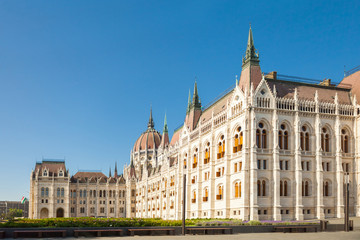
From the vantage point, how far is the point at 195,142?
8700 centimetres

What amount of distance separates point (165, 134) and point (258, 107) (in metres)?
80.2

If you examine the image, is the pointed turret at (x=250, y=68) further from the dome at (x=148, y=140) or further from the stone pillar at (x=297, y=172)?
the dome at (x=148, y=140)

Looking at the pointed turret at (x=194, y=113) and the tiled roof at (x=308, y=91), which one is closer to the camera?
the tiled roof at (x=308, y=91)

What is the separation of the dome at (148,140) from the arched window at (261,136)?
8638 centimetres

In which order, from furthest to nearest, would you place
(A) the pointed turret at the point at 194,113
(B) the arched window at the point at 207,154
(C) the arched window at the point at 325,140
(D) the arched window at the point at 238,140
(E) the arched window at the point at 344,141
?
(A) the pointed turret at the point at 194,113
(B) the arched window at the point at 207,154
(E) the arched window at the point at 344,141
(C) the arched window at the point at 325,140
(D) the arched window at the point at 238,140

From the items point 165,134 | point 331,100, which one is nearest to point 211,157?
point 331,100

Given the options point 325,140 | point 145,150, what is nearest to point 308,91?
point 325,140

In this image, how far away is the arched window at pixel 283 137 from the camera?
6644 cm

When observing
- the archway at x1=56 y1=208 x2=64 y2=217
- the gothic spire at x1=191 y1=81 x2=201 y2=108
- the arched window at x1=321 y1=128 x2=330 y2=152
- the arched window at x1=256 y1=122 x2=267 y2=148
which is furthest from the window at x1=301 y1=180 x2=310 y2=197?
the archway at x1=56 y1=208 x2=64 y2=217

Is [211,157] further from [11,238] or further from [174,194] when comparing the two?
[11,238]

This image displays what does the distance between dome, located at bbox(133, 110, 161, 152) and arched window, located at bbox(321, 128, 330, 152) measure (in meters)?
87.0

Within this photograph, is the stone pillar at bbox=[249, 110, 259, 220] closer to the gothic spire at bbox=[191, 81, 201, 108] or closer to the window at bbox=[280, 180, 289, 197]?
the window at bbox=[280, 180, 289, 197]

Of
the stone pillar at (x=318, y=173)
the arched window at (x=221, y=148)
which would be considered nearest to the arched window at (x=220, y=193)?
the arched window at (x=221, y=148)

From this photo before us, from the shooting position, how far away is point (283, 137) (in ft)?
218
